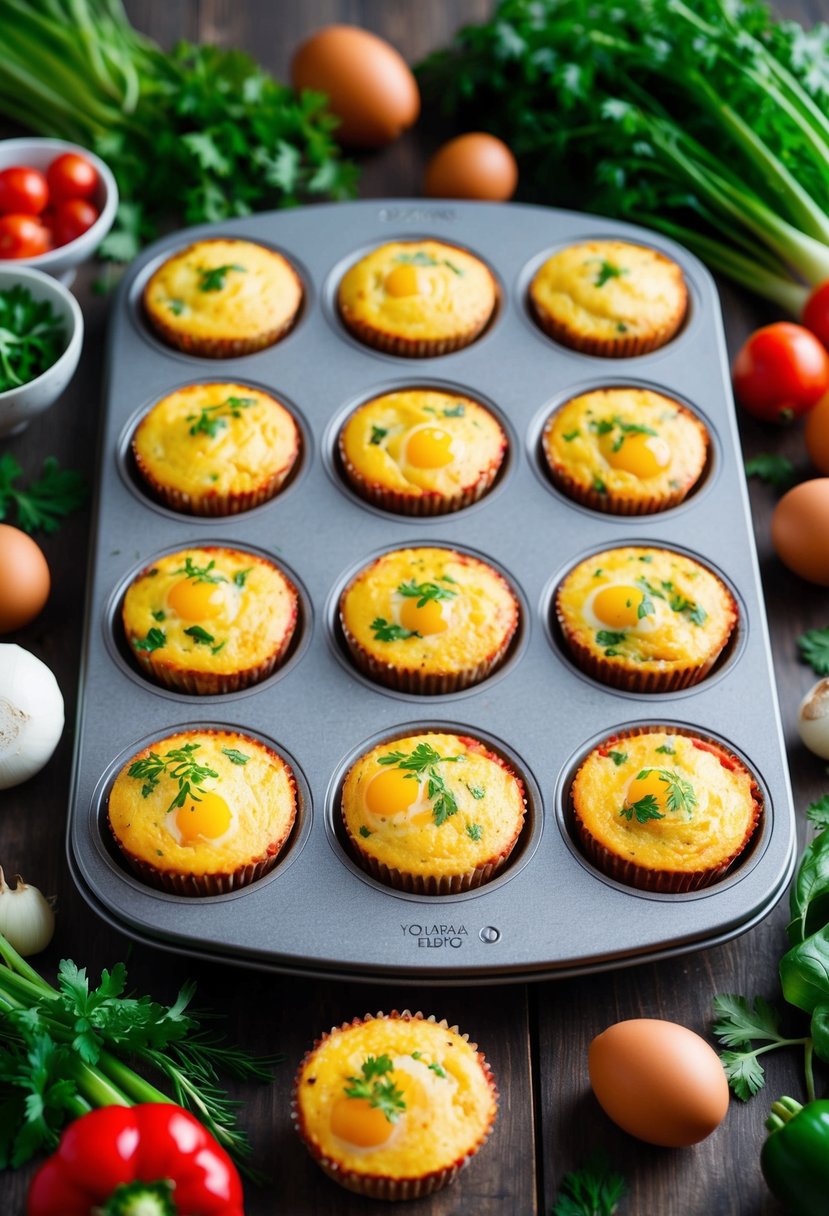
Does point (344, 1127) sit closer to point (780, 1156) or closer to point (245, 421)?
point (780, 1156)

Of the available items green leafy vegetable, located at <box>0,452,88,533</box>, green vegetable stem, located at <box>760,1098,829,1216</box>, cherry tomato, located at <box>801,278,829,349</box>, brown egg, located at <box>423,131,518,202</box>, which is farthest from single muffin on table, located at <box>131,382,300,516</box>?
green vegetable stem, located at <box>760,1098,829,1216</box>

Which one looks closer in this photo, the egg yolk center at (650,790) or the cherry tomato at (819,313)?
the egg yolk center at (650,790)

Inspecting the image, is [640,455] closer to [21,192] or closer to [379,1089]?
[379,1089]

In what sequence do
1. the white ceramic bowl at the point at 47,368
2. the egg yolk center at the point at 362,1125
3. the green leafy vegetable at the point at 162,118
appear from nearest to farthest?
the egg yolk center at the point at 362,1125, the white ceramic bowl at the point at 47,368, the green leafy vegetable at the point at 162,118

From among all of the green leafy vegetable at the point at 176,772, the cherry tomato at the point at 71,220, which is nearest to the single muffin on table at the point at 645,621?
the green leafy vegetable at the point at 176,772

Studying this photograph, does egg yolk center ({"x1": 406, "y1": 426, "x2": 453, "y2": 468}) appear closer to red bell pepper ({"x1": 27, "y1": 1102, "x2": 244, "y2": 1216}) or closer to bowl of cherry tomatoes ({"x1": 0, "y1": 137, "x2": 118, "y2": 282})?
bowl of cherry tomatoes ({"x1": 0, "y1": 137, "x2": 118, "y2": 282})

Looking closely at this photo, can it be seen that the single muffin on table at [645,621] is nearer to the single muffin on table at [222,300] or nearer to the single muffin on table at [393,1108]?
the single muffin on table at [393,1108]

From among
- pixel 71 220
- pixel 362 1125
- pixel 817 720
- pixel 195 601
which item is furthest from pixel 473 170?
pixel 362 1125
